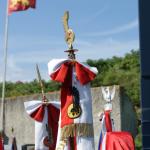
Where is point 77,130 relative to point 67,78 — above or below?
below

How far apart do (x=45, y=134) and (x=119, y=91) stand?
5.46m

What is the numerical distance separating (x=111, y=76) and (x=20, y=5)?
54.8 feet

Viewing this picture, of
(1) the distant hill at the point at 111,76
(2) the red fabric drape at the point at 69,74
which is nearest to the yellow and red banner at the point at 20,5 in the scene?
(2) the red fabric drape at the point at 69,74

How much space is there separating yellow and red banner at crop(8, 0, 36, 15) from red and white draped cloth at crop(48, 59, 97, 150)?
300 inches

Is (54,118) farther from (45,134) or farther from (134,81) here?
(134,81)

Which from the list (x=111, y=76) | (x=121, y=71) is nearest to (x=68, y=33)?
(x=111, y=76)

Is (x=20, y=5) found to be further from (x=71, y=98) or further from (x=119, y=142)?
(x=119, y=142)

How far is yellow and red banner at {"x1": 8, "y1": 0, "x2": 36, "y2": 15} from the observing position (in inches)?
523

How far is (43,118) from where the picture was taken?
766 cm

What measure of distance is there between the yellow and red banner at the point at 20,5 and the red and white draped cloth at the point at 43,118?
19.5ft

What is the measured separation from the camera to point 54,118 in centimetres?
770

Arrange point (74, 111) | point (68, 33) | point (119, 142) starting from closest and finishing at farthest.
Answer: point (119, 142)
point (74, 111)
point (68, 33)

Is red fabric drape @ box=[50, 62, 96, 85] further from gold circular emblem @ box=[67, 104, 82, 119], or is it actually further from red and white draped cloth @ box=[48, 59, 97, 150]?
gold circular emblem @ box=[67, 104, 82, 119]

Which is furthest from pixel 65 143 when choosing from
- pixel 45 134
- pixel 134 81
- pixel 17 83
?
pixel 17 83
